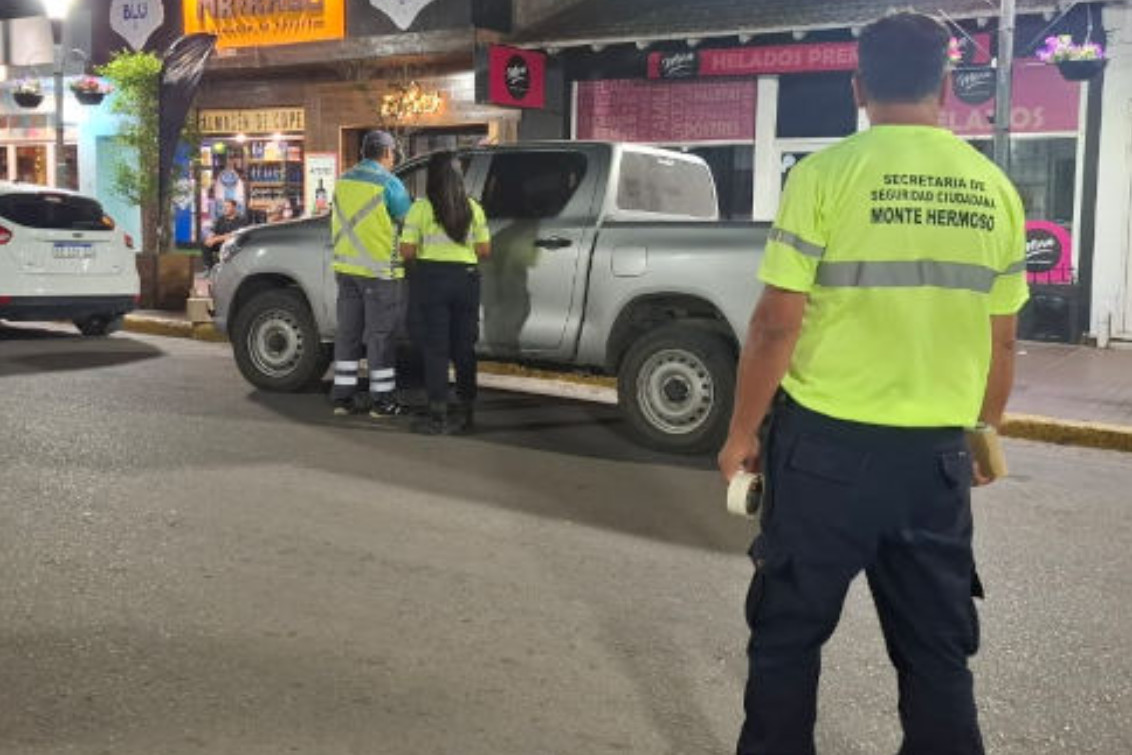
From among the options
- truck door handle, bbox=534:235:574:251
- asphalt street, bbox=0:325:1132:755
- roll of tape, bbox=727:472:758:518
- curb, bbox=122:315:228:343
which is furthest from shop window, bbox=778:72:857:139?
roll of tape, bbox=727:472:758:518

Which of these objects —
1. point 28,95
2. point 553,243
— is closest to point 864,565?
point 553,243

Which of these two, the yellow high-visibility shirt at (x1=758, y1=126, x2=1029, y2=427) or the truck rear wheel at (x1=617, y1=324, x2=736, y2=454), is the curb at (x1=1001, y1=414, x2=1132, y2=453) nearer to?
the truck rear wheel at (x1=617, y1=324, x2=736, y2=454)

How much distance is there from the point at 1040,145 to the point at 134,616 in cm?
1199

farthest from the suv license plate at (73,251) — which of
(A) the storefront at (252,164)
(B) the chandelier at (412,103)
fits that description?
(A) the storefront at (252,164)

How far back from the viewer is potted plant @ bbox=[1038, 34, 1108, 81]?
13.0 meters

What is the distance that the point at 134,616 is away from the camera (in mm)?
4801

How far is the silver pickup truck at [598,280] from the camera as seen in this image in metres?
8.16

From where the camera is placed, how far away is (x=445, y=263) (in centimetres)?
823

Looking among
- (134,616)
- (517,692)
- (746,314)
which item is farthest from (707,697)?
(746,314)

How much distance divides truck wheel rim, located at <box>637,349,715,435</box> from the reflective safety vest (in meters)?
1.87

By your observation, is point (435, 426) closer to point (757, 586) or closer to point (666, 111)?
point (757, 586)

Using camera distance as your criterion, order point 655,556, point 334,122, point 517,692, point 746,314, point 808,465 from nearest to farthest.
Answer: point 808,465
point 517,692
point 655,556
point 746,314
point 334,122

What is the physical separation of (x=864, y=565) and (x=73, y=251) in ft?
38.2

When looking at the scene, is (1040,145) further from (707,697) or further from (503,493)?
(707,697)
